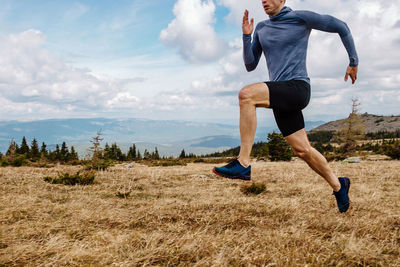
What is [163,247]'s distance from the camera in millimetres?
2953

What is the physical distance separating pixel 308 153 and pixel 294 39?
1.80 meters

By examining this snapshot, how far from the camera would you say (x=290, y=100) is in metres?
3.78

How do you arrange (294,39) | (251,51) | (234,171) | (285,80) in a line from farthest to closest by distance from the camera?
(251,51) < (294,39) < (285,80) < (234,171)

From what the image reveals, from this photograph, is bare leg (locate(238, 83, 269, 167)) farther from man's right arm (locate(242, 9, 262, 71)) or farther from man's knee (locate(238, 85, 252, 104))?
man's right arm (locate(242, 9, 262, 71))

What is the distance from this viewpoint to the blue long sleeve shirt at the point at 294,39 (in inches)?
159

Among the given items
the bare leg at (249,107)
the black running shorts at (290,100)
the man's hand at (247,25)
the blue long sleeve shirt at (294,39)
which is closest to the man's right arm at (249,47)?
the man's hand at (247,25)

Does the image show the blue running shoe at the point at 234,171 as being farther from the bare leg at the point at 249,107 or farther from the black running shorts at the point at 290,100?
the black running shorts at the point at 290,100

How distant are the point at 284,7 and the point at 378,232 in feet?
11.6

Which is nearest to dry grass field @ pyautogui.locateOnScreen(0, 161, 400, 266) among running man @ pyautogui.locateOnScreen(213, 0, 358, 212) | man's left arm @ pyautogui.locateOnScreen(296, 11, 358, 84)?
running man @ pyautogui.locateOnScreen(213, 0, 358, 212)

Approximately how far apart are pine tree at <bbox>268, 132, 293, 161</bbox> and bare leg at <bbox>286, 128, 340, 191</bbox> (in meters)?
42.8

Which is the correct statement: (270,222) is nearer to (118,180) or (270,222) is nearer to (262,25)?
(262,25)

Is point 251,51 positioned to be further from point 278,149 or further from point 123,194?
point 278,149

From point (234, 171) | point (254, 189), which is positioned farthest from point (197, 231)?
point (254, 189)


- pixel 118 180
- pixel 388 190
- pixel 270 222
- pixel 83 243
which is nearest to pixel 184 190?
pixel 118 180
